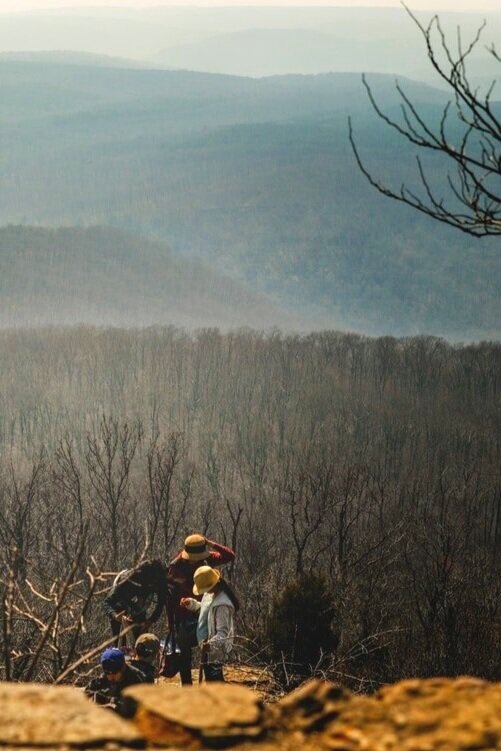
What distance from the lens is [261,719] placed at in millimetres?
4043

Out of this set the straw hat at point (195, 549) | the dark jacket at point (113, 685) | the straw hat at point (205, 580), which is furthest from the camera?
the straw hat at point (195, 549)

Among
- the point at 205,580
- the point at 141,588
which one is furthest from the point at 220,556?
the point at 205,580

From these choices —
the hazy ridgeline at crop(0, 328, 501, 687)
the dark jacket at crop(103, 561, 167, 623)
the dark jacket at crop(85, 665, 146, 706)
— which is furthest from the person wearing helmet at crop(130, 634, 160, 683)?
the hazy ridgeline at crop(0, 328, 501, 687)

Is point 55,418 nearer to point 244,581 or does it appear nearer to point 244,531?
point 244,531

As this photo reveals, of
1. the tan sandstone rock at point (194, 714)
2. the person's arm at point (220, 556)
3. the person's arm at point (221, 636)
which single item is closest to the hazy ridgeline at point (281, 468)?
the person's arm at point (220, 556)

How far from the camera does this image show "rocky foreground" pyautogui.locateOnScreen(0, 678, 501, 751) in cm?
384

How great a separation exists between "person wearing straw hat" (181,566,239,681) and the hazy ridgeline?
72.5 ft

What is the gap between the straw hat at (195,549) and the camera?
48.3 ft

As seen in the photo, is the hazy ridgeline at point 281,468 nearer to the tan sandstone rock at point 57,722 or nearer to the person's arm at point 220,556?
the person's arm at point 220,556

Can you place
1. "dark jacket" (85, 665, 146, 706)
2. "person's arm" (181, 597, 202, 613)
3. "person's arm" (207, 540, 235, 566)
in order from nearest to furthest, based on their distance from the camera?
1. "dark jacket" (85, 665, 146, 706)
2. "person's arm" (181, 597, 202, 613)
3. "person's arm" (207, 540, 235, 566)

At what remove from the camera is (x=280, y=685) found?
67.7 feet

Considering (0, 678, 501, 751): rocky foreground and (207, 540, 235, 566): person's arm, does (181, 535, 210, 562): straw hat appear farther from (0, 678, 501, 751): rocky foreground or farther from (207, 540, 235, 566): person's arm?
(0, 678, 501, 751): rocky foreground

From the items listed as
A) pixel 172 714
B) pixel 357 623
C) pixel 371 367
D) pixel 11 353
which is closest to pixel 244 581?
pixel 357 623

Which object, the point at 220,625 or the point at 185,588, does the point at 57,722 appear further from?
the point at 185,588
